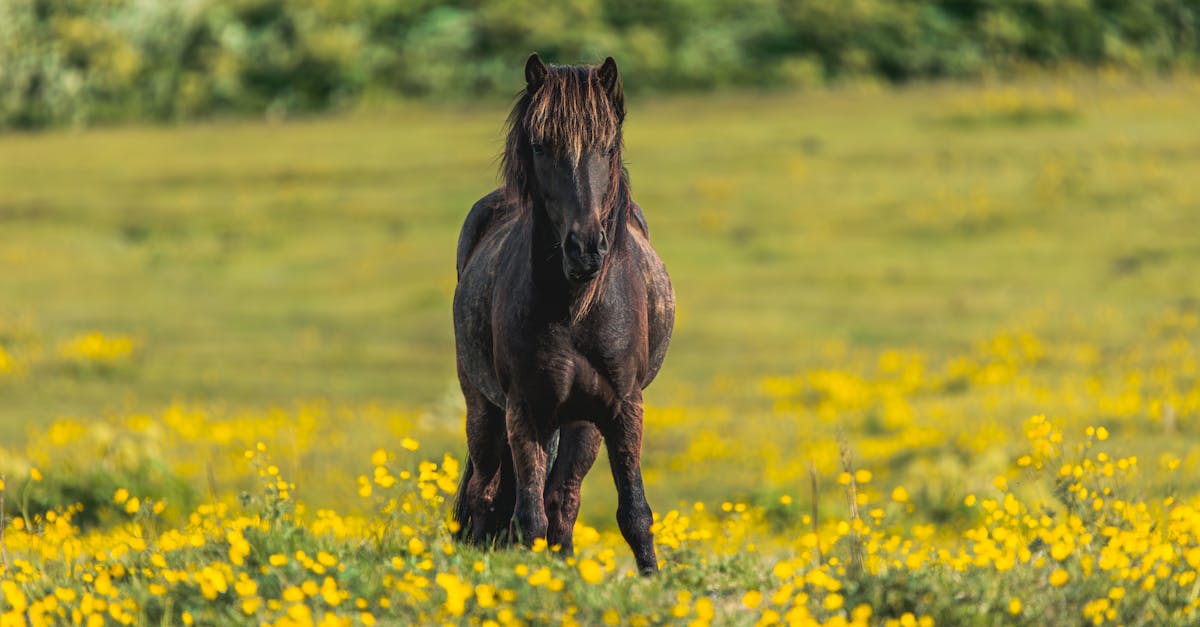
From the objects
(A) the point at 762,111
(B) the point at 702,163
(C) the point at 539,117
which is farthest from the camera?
(A) the point at 762,111

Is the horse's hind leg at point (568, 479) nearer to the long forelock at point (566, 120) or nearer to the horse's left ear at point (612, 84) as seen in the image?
the long forelock at point (566, 120)

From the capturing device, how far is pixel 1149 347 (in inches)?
1077

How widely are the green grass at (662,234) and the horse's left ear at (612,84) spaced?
60.9ft

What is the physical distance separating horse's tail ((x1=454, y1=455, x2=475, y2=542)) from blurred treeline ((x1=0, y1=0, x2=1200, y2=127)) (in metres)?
39.4

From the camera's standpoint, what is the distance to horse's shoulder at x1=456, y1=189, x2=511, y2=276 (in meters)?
10.6

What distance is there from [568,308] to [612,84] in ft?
4.11

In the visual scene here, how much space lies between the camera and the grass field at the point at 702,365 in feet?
27.0

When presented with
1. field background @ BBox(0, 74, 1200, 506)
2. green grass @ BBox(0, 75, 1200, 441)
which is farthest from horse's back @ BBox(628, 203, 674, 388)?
green grass @ BBox(0, 75, 1200, 441)

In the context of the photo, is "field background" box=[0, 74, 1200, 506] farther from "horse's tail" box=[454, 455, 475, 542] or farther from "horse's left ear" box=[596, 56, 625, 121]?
"horse's left ear" box=[596, 56, 625, 121]

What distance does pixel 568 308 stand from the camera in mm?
8367

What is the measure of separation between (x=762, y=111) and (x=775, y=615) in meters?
44.2

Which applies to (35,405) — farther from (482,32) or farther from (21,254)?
(482,32)

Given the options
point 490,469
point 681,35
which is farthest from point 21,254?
point 490,469

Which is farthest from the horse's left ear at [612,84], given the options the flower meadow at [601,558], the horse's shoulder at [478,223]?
the horse's shoulder at [478,223]
